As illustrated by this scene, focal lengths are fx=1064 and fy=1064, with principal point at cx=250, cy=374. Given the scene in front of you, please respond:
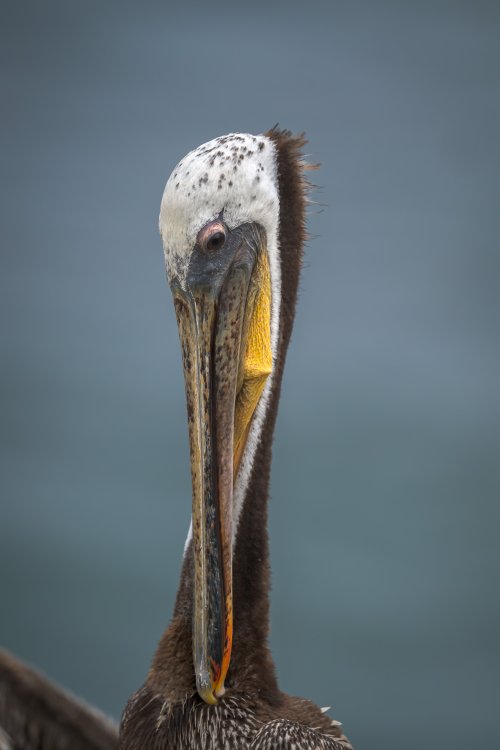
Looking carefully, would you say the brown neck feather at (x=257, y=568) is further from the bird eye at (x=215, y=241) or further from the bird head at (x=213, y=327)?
the bird eye at (x=215, y=241)

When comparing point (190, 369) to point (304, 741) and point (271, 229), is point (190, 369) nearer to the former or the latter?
point (271, 229)

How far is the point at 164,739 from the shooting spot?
2.25 m

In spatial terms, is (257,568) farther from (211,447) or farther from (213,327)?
(213,327)

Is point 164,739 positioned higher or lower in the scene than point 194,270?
lower

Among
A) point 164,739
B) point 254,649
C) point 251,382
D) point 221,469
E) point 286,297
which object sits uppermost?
point 286,297

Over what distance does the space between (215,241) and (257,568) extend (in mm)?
734

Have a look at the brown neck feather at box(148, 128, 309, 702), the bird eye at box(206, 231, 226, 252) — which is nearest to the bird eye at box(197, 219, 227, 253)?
the bird eye at box(206, 231, 226, 252)

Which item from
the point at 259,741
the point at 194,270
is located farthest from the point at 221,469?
the point at 259,741

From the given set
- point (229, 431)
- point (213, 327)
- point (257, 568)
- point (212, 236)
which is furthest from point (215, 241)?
point (257, 568)

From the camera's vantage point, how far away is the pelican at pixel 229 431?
2.17 meters

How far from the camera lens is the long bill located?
2.18 m

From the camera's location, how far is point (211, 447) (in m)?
2.18

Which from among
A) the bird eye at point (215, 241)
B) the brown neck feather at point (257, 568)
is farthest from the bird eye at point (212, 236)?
the brown neck feather at point (257, 568)

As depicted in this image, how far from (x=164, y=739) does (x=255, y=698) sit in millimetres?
210
